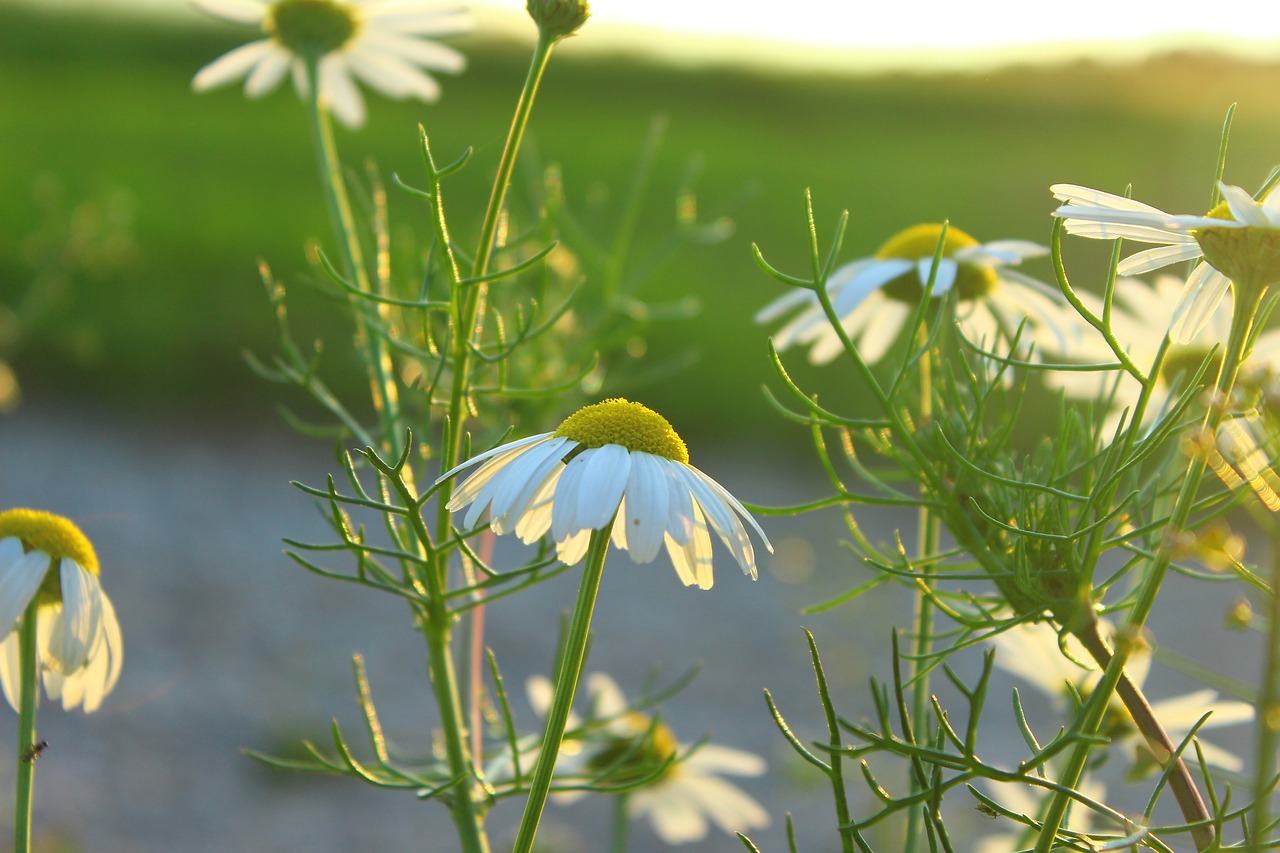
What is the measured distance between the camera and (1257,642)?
386cm

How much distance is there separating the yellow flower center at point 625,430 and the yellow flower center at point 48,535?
7.6 inches

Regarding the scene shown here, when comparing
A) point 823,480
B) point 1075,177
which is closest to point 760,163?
point 1075,177

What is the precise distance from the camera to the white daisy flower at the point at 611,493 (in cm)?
35

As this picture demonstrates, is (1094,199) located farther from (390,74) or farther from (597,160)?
(597,160)

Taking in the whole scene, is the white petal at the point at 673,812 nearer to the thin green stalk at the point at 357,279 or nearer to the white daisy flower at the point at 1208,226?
the thin green stalk at the point at 357,279

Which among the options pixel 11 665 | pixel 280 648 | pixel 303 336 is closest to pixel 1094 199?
pixel 11 665

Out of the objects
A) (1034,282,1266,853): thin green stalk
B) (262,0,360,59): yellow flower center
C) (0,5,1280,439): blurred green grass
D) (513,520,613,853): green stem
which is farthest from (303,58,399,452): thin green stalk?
(0,5,1280,439): blurred green grass

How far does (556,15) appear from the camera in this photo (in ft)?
1.37

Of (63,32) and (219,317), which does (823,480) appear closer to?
(219,317)

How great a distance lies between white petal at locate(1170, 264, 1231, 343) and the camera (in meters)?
0.38

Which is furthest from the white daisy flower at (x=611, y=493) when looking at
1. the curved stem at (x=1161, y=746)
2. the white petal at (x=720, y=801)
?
the white petal at (x=720, y=801)

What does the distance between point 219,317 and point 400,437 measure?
4.18m

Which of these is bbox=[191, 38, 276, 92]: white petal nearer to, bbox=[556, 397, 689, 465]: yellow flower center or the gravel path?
bbox=[556, 397, 689, 465]: yellow flower center

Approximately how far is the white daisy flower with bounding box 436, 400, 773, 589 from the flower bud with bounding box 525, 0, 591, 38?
0.13 metres
